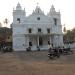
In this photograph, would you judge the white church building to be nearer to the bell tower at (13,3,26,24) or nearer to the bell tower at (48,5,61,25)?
the bell tower at (13,3,26,24)

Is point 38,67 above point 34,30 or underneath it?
underneath

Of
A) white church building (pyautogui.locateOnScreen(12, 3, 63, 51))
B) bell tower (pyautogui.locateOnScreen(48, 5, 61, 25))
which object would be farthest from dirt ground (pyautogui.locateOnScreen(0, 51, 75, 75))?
bell tower (pyautogui.locateOnScreen(48, 5, 61, 25))

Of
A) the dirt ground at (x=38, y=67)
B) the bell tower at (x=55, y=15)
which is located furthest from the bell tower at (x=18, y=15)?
the dirt ground at (x=38, y=67)

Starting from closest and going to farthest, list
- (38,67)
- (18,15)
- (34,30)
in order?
(38,67), (34,30), (18,15)

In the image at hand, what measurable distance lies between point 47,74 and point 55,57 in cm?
1347

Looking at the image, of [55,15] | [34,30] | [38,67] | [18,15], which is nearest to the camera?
[38,67]

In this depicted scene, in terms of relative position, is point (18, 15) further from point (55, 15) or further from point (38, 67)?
point (38, 67)

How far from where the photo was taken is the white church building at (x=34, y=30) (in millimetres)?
53688

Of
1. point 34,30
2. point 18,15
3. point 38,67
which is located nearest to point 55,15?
point 34,30

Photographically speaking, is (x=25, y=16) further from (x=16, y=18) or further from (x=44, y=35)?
(x=44, y=35)

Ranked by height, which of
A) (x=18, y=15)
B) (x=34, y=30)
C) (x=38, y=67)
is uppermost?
(x=18, y=15)

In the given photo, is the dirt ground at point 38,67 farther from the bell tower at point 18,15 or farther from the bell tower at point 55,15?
the bell tower at point 55,15

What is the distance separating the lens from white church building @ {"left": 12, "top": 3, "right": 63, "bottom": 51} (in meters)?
53.7

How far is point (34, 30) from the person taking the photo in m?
54.3
